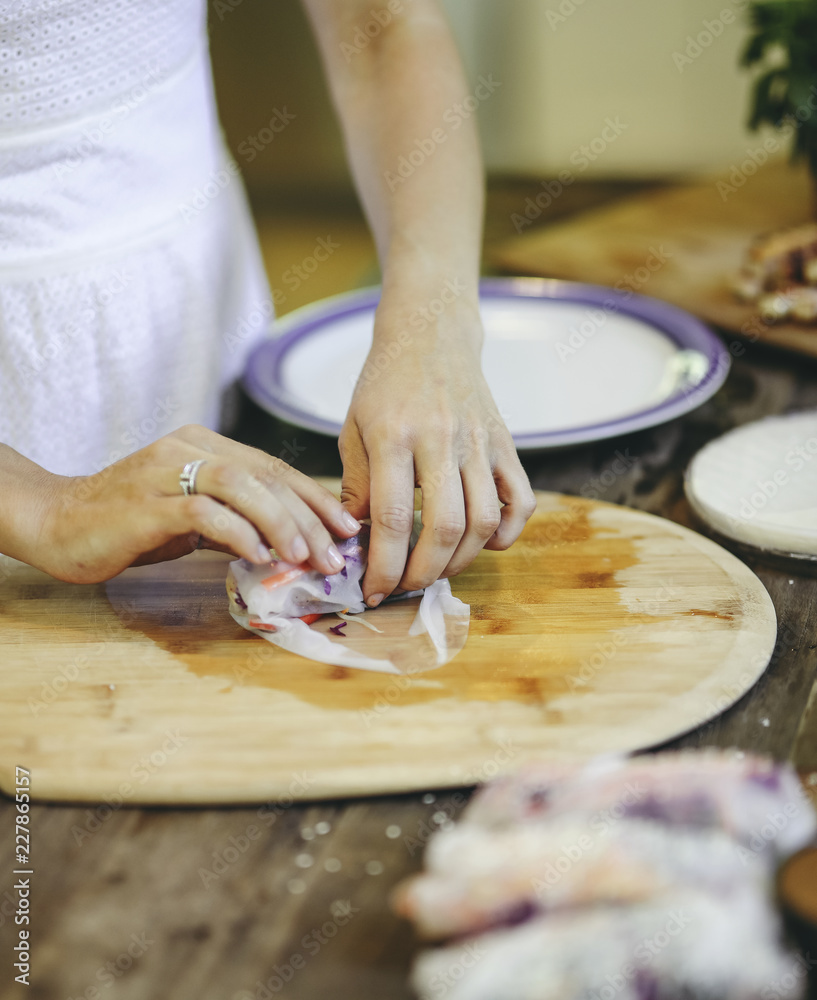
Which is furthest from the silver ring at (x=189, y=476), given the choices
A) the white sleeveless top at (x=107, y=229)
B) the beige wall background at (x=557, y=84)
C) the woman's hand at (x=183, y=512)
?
the beige wall background at (x=557, y=84)

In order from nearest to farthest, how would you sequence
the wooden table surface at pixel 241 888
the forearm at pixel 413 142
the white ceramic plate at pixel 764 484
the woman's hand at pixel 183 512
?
1. the wooden table surface at pixel 241 888
2. the woman's hand at pixel 183 512
3. the white ceramic plate at pixel 764 484
4. the forearm at pixel 413 142

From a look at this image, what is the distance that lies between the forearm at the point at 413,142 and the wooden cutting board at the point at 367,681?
382mm

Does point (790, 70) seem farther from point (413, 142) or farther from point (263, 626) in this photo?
point (263, 626)

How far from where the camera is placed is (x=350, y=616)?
3.22 ft

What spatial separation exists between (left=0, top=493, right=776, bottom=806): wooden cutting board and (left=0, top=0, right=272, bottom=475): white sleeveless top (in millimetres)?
278

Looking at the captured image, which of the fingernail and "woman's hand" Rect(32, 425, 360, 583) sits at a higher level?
"woman's hand" Rect(32, 425, 360, 583)

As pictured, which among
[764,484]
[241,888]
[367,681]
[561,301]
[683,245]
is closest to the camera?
[241,888]

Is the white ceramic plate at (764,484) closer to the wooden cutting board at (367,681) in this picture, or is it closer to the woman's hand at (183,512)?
the wooden cutting board at (367,681)

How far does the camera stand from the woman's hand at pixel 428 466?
94 centimetres

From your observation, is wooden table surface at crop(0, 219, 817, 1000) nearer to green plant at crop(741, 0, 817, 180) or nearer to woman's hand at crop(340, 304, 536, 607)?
woman's hand at crop(340, 304, 536, 607)

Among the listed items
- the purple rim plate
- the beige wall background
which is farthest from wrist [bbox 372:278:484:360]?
the beige wall background

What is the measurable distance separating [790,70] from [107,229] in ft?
3.70

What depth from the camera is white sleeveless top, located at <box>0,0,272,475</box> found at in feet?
3.58

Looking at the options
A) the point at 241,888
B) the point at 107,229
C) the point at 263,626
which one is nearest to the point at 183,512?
the point at 263,626
